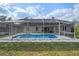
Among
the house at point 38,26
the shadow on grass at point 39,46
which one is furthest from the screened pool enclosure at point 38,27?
the shadow on grass at point 39,46

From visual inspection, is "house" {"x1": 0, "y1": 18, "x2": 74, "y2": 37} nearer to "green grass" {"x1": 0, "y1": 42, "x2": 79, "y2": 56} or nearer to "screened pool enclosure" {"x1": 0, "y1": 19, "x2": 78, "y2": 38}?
"screened pool enclosure" {"x1": 0, "y1": 19, "x2": 78, "y2": 38}

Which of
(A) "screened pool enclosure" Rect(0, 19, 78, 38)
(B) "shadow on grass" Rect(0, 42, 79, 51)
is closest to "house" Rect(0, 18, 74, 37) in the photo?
(A) "screened pool enclosure" Rect(0, 19, 78, 38)

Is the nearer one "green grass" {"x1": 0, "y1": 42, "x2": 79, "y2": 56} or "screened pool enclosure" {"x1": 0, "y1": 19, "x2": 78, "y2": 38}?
"green grass" {"x1": 0, "y1": 42, "x2": 79, "y2": 56}

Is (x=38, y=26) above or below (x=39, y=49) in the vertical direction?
above

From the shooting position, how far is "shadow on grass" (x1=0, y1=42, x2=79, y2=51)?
1055 cm

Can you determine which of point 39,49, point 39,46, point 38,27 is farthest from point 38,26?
point 39,49

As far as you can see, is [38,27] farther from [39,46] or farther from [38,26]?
[39,46]

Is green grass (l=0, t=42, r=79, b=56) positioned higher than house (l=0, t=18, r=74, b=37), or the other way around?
house (l=0, t=18, r=74, b=37)

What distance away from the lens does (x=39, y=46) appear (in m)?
10.6

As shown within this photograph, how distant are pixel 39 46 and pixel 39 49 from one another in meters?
0.15

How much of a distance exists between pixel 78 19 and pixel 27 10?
2.50 m

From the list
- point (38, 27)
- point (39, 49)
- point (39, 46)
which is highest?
point (38, 27)

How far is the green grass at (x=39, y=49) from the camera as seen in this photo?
10.4 m

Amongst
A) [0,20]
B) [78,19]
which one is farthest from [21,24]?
[78,19]
